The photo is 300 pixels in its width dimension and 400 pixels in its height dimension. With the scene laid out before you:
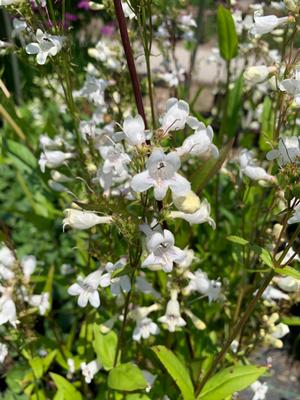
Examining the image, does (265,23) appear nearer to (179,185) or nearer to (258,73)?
(258,73)

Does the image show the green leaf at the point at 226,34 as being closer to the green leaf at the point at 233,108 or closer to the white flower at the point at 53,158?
the green leaf at the point at 233,108

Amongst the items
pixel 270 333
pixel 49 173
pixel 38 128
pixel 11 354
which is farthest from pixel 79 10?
pixel 270 333

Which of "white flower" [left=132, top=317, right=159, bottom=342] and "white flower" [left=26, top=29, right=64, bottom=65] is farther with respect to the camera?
"white flower" [left=132, top=317, right=159, bottom=342]

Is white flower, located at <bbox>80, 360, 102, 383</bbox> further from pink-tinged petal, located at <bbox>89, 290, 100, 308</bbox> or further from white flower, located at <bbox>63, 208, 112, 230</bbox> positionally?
white flower, located at <bbox>63, 208, 112, 230</bbox>

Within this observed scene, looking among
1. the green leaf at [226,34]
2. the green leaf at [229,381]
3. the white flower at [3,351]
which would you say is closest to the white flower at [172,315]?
the green leaf at [229,381]

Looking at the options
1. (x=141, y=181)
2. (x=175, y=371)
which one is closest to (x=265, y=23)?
(x=141, y=181)

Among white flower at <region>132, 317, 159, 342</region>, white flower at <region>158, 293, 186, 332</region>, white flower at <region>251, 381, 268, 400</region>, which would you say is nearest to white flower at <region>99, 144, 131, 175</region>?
white flower at <region>158, 293, 186, 332</region>

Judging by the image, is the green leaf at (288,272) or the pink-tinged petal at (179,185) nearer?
the pink-tinged petal at (179,185)
